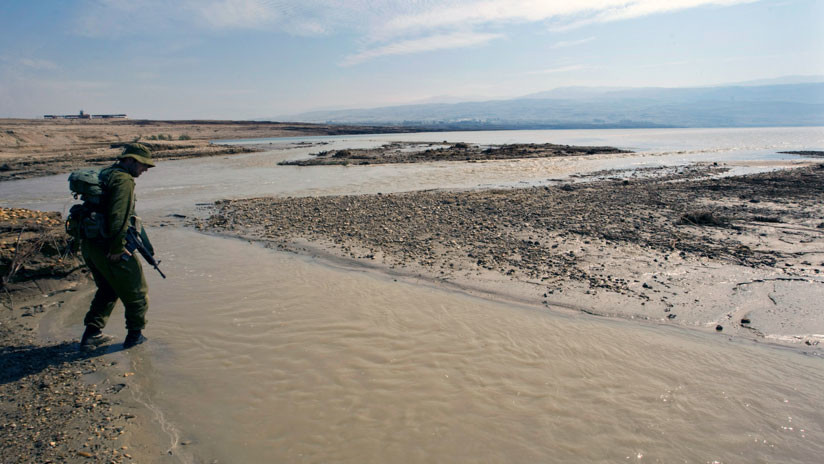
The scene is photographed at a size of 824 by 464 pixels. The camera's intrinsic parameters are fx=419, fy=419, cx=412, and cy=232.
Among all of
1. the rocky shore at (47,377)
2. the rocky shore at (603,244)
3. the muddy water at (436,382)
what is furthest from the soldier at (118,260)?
the rocky shore at (603,244)

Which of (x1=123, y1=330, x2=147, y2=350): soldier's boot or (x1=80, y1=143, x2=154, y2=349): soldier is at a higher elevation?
(x1=80, y1=143, x2=154, y2=349): soldier

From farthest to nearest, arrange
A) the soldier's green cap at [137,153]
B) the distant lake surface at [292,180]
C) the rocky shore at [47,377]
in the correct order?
the distant lake surface at [292,180] → the soldier's green cap at [137,153] → the rocky shore at [47,377]

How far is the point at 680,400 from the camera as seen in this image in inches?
157

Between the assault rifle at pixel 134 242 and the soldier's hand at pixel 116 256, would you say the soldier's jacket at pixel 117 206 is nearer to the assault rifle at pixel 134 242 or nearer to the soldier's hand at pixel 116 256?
the soldier's hand at pixel 116 256

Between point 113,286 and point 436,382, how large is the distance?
3.66 metres

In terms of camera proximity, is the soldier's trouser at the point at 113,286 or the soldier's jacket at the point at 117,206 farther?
the soldier's trouser at the point at 113,286

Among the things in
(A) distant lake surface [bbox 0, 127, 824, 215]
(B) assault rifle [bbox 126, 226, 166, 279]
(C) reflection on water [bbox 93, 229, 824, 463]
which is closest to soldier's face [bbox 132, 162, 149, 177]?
(B) assault rifle [bbox 126, 226, 166, 279]

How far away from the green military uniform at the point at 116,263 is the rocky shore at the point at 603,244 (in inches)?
157

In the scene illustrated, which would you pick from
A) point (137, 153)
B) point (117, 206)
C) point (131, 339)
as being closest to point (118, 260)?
point (117, 206)

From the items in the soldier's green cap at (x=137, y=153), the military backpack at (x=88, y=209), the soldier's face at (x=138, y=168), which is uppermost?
the soldier's green cap at (x=137, y=153)

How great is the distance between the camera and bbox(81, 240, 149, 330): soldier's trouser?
4512 mm

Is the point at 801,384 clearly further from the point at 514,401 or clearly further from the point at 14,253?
the point at 14,253

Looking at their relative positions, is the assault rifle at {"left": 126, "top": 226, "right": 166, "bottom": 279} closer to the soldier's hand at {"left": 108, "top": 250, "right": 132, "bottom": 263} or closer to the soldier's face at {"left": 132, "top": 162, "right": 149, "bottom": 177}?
the soldier's hand at {"left": 108, "top": 250, "right": 132, "bottom": 263}

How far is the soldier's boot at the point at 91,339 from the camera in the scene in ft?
15.4
